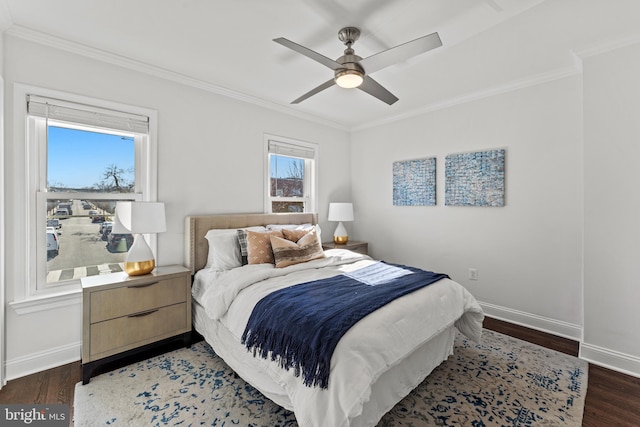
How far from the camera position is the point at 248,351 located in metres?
1.84

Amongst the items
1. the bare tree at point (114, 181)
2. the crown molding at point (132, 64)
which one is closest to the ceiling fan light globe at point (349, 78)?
the crown molding at point (132, 64)

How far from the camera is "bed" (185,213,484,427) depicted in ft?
4.53

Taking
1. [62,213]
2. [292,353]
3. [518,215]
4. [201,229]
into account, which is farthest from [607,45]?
[62,213]

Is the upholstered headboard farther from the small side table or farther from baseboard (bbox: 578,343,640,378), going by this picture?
baseboard (bbox: 578,343,640,378)

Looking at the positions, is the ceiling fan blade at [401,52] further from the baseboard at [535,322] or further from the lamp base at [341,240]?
the baseboard at [535,322]

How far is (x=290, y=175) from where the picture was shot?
4.13 metres

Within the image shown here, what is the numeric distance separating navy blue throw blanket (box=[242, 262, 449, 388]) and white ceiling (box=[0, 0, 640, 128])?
193cm

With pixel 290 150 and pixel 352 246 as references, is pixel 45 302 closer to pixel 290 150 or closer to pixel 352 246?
pixel 290 150

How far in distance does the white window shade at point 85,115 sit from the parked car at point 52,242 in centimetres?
93

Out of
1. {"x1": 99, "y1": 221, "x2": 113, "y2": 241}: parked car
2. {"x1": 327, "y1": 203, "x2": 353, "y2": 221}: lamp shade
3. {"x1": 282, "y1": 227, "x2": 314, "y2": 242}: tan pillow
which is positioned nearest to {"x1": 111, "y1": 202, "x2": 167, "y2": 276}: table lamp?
{"x1": 99, "y1": 221, "x2": 113, "y2": 241}: parked car

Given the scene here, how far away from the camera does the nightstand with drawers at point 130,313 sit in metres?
2.13

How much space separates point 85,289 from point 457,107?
4209 millimetres

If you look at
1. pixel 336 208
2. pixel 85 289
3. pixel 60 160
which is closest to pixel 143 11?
pixel 60 160

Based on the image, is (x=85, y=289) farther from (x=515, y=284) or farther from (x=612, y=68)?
(x=612, y=68)
